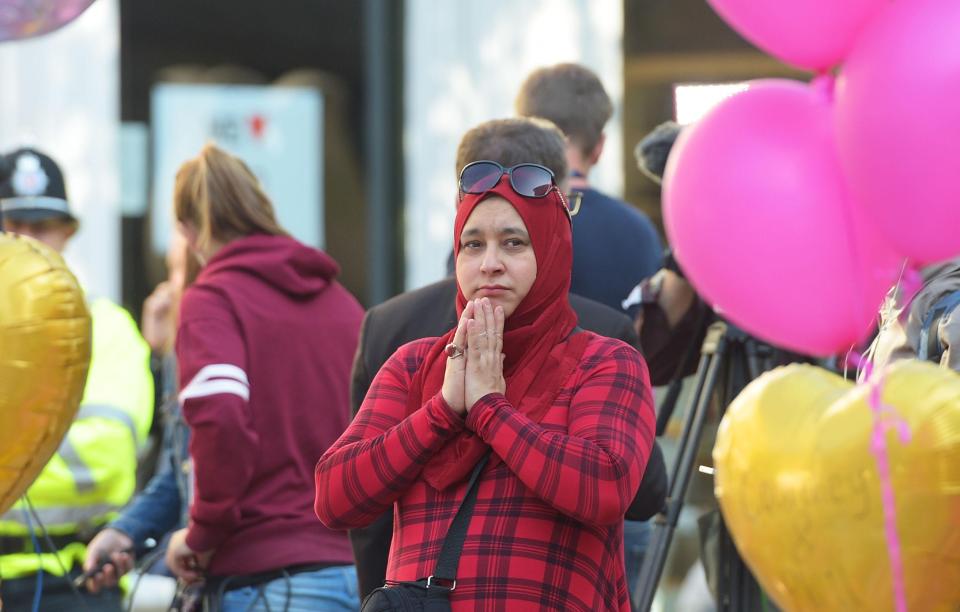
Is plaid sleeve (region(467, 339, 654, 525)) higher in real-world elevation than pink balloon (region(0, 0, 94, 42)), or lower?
A: lower

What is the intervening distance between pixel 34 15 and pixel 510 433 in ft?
5.21

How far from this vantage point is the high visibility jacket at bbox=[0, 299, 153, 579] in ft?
13.7

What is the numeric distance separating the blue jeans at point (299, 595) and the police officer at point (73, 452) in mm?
606

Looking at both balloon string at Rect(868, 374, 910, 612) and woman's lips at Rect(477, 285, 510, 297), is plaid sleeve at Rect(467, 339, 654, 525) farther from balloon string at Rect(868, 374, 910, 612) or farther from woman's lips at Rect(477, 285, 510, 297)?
balloon string at Rect(868, 374, 910, 612)

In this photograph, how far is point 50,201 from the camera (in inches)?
176

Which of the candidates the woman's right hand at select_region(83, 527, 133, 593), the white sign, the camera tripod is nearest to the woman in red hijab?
the camera tripod

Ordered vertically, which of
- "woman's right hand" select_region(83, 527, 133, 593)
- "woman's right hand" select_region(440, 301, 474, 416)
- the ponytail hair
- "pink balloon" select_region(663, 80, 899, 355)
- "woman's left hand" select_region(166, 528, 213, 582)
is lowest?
"woman's right hand" select_region(83, 527, 133, 593)

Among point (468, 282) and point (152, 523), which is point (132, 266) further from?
point (468, 282)

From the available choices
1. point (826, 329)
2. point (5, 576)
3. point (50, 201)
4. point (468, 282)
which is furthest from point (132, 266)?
point (826, 329)

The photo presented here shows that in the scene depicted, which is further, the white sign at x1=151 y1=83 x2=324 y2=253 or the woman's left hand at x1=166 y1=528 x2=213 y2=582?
the white sign at x1=151 y1=83 x2=324 y2=253

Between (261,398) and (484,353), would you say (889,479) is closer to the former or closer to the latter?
(484,353)

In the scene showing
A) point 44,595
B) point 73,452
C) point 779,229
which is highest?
point 779,229

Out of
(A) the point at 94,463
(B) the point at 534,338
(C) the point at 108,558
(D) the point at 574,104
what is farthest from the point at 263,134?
(B) the point at 534,338

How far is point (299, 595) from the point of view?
12.0ft
